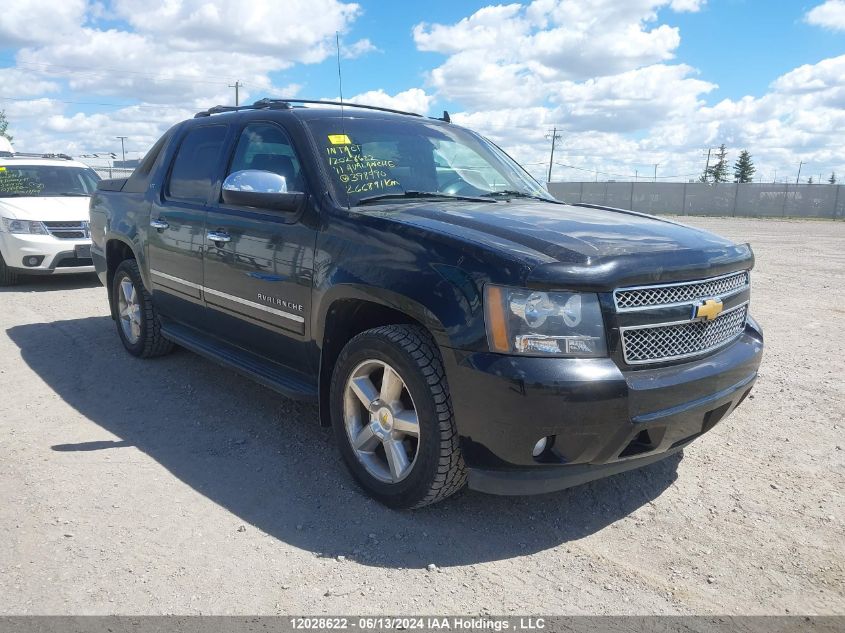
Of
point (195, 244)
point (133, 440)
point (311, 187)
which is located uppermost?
point (311, 187)

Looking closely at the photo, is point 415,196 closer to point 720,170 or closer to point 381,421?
point 381,421

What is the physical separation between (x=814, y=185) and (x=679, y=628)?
49.3m

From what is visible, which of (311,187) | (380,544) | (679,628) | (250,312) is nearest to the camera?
(679,628)

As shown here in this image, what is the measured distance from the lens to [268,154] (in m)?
4.07

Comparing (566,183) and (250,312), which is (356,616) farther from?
(566,183)

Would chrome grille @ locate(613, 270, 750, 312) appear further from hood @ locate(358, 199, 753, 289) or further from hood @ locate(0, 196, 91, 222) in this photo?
hood @ locate(0, 196, 91, 222)

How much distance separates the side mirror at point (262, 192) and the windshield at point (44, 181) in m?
7.09

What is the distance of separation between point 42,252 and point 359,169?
22.6 ft

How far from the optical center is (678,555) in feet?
9.52

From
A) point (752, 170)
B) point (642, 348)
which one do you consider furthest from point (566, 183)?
point (642, 348)

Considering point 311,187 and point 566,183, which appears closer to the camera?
point 311,187

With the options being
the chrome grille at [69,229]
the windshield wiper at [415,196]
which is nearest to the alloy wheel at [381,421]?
the windshield wiper at [415,196]

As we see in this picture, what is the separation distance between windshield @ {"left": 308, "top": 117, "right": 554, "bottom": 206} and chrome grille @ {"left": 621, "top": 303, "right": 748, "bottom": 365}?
1487 millimetres

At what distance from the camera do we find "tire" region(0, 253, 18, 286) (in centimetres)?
904
